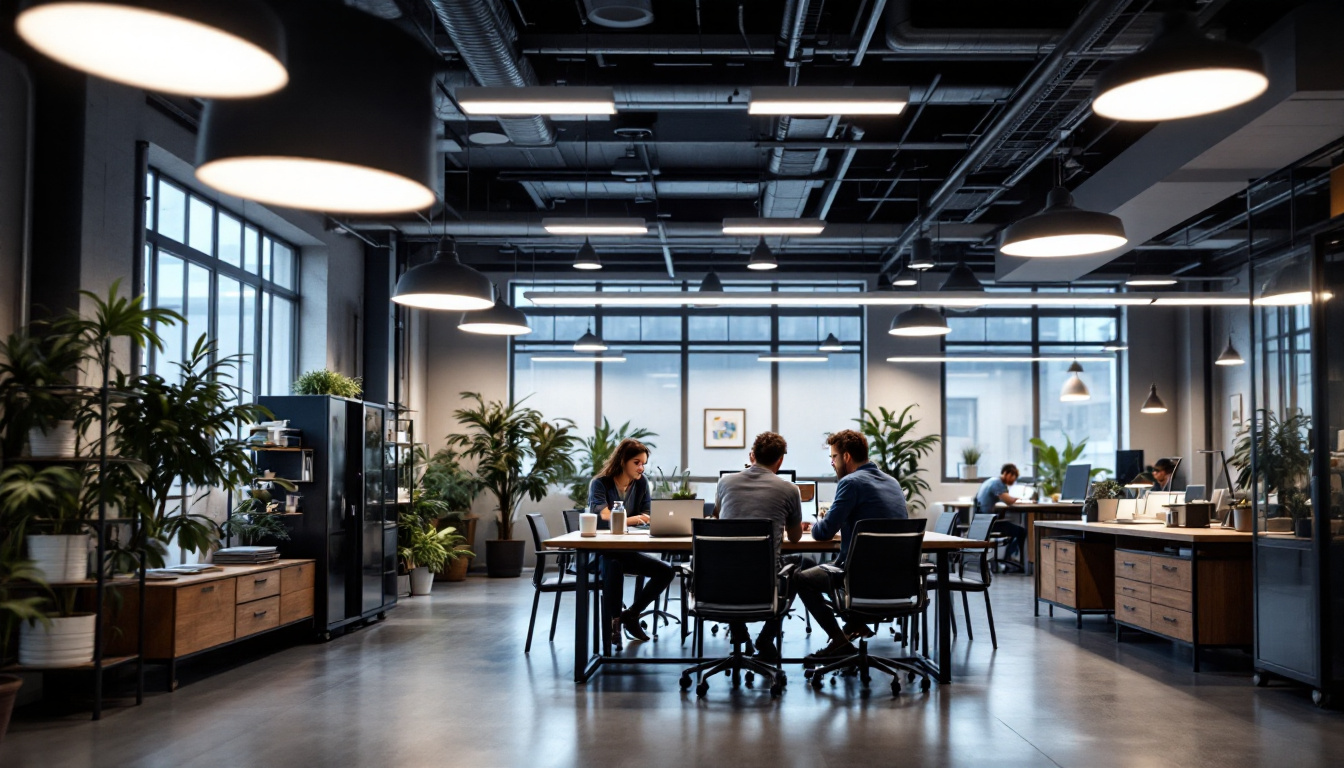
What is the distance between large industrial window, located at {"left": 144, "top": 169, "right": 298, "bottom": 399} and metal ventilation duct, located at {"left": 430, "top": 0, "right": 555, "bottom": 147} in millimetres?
2384

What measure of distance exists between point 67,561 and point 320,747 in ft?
5.71

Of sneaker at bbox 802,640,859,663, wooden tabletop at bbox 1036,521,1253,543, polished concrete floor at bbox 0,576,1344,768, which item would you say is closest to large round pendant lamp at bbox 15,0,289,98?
polished concrete floor at bbox 0,576,1344,768

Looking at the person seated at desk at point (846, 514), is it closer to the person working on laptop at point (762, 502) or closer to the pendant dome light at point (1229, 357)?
the person working on laptop at point (762, 502)

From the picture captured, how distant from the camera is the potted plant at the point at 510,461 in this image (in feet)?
43.4

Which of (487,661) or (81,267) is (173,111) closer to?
(81,267)

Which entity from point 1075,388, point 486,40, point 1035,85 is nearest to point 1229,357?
point 1075,388

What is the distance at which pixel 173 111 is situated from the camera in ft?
24.5

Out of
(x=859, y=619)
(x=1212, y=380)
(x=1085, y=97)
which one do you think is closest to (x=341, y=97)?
(x=859, y=619)

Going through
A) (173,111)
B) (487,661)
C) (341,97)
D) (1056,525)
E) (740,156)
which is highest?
(740,156)

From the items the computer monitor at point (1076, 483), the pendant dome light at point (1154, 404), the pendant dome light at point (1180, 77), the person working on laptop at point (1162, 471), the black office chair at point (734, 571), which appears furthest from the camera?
the pendant dome light at point (1154, 404)

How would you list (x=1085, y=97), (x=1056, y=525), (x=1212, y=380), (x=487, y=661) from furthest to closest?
(x=1212, y=380) < (x=1056, y=525) < (x=1085, y=97) < (x=487, y=661)

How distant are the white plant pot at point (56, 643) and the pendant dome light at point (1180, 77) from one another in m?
5.18

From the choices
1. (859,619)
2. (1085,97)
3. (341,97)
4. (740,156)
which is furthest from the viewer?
(740,156)

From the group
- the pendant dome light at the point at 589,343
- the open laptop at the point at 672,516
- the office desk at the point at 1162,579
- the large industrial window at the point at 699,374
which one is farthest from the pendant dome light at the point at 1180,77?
the large industrial window at the point at 699,374
